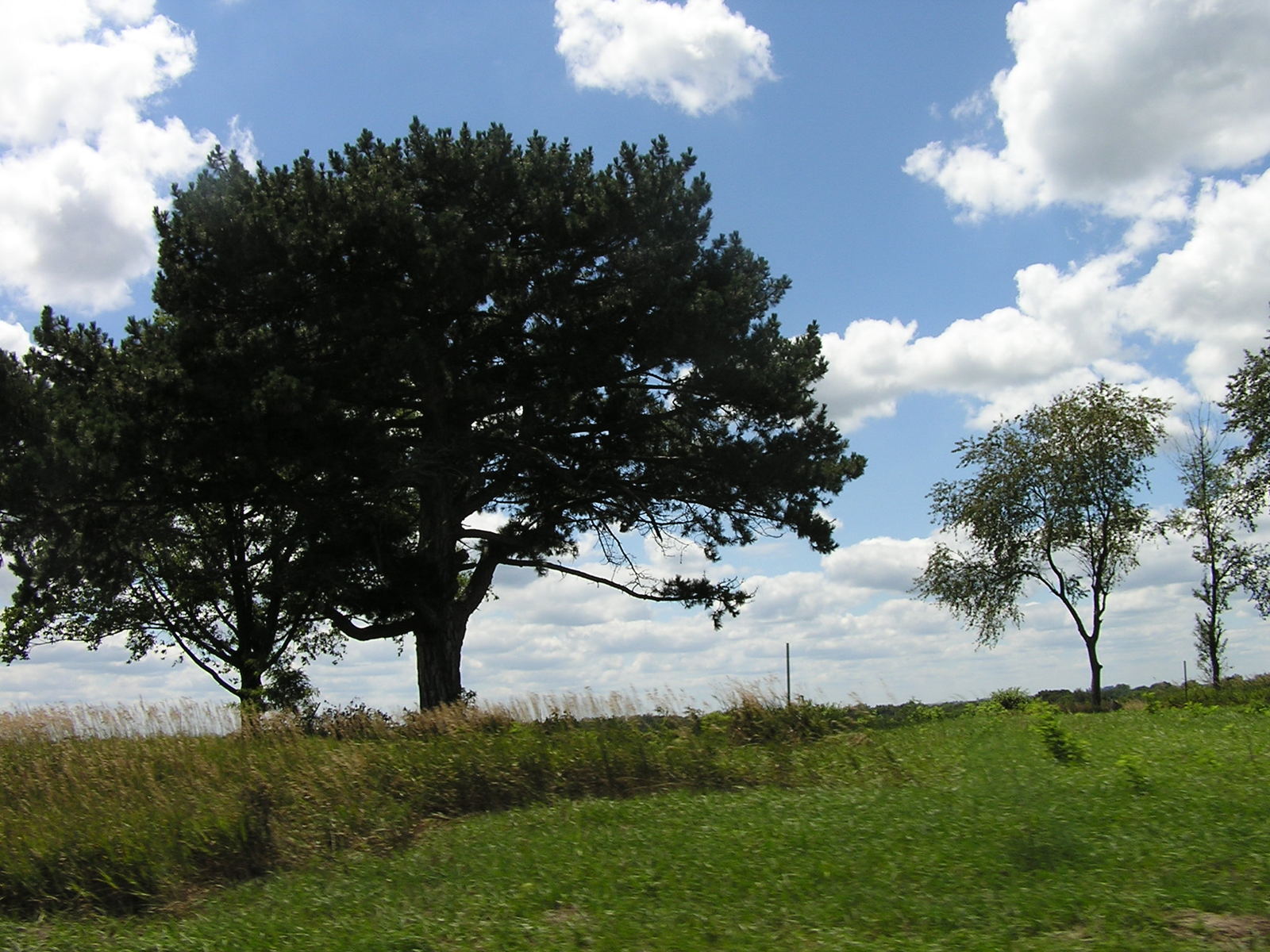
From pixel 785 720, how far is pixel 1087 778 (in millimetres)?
4834

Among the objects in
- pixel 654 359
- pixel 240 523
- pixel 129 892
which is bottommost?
pixel 129 892

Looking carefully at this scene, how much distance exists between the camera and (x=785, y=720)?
13.7 m

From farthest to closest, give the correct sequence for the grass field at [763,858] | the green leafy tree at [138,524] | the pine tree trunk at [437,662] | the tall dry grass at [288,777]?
the pine tree trunk at [437,662] → the green leafy tree at [138,524] → the tall dry grass at [288,777] → the grass field at [763,858]

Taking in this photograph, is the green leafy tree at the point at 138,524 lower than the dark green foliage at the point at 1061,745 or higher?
higher

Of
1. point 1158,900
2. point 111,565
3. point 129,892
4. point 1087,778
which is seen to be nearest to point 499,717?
point 129,892

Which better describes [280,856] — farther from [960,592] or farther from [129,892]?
[960,592]

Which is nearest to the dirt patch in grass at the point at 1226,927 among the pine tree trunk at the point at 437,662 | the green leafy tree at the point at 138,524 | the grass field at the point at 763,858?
the grass field at the point at 763,858

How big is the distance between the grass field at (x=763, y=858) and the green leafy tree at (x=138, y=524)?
188 inches

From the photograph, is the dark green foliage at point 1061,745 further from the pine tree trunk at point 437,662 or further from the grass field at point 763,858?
the pine tree trunk at point 437,662

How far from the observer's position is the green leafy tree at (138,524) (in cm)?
1695

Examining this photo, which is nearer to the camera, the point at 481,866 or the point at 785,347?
the point at 481,866

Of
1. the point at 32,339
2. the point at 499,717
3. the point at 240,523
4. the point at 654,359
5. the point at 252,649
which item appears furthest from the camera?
the point at 252,649

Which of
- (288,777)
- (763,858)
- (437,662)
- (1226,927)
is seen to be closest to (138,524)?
(437,662)

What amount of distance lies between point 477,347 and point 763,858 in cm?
1311
